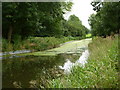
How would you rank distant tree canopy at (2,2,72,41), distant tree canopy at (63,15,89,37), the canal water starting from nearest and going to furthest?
the canal water, distant tree canopy at (2,2,72,41), distant tree canopy at (63,15,89,37)

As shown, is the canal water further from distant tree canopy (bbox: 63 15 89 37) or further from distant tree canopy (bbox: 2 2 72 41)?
distant tree canopy (bbox: 63 15 89 37)

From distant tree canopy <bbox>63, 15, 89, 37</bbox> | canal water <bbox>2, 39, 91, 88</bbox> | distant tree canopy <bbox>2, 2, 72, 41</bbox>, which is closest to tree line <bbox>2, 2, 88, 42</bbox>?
distant tree canopy <bbox>2, 2, 72, 41</bbox>

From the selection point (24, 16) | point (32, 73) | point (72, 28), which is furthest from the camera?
point (72, 28)

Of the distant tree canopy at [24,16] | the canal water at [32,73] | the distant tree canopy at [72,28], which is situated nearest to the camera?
the canal water at [32,73]

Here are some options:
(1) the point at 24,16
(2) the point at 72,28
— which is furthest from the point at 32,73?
(2) the point at 72,28

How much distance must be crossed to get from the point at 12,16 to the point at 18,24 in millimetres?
2186

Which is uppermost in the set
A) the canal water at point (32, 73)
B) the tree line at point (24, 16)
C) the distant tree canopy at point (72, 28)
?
the distant tree canopy at point (72, 28)

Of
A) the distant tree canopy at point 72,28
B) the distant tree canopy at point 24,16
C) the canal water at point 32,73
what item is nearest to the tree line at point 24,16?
the distant tree canopy at point 24,16

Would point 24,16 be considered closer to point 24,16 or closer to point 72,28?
point 24,16

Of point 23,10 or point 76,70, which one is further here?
point 23,10

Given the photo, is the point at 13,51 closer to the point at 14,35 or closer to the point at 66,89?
the point at 14,35

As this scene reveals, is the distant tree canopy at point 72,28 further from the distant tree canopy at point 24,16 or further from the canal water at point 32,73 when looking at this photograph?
the canal water at point 32,73

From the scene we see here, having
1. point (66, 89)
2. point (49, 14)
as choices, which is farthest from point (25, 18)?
point (66, 89)

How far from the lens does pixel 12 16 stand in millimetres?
14367
